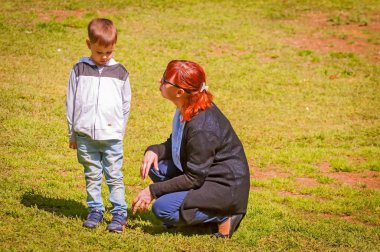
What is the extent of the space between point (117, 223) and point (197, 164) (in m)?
0.90

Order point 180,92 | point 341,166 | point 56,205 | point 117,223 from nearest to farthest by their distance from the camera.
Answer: point 180,92, point 117,223, point 56,205, point 341,166

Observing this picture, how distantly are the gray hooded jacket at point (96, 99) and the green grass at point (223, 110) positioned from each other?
863 mm

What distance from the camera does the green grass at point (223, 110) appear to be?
5.52m

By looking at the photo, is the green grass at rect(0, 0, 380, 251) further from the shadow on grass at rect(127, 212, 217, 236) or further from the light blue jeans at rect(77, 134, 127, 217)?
the light blue jeans at rect(77, 134, 127, 217)

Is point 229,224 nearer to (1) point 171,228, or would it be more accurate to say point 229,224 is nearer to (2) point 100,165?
→ (1) point 171,228

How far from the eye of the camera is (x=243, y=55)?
14469mm

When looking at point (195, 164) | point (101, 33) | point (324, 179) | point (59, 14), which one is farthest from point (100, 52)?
point (59, 14)

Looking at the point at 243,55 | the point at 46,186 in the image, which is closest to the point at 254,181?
the point at 46,186

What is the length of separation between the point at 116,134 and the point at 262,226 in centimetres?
170

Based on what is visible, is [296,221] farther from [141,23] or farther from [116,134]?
[141,23]

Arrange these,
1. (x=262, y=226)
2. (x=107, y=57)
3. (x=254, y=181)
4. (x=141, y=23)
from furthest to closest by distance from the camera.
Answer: (x=141, y=23)
(x=254, y=181)
(x=262, y=226)
(x=107, y=57)

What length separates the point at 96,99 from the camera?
5195mm

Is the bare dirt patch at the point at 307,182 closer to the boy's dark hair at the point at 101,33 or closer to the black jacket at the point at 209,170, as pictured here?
the black jacket at the point at 209,170

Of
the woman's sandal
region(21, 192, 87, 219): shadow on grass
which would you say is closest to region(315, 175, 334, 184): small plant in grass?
the woman's sandal
